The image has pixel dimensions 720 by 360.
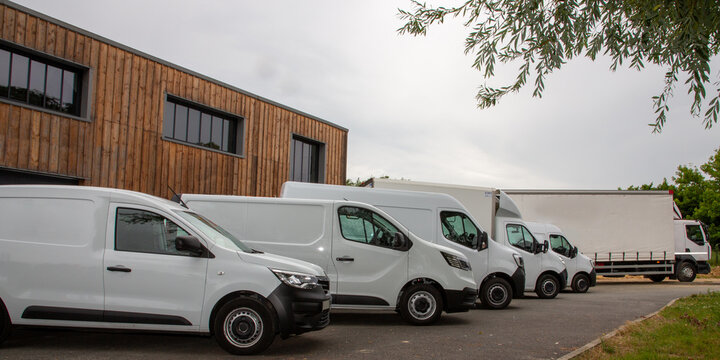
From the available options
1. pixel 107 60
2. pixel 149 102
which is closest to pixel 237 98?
pixel 149 102

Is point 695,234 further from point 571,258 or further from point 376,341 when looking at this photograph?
point 376,341

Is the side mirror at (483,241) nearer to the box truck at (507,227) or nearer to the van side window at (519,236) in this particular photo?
the box truck at (507,227)

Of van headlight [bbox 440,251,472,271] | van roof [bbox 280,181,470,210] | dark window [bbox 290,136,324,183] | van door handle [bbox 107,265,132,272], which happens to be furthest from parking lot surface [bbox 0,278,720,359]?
dark window [bbox 290,136,324,183]

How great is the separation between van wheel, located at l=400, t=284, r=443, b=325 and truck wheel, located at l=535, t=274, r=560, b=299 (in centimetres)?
741

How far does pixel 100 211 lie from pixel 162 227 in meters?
0.73

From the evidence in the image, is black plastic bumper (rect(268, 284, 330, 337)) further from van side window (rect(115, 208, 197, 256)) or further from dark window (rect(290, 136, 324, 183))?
dark window (rect(290, 136, 324, 183))

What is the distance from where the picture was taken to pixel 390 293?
9711 millimetres

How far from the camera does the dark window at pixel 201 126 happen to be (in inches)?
740

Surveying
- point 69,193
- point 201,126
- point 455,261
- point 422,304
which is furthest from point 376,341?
point 201,126

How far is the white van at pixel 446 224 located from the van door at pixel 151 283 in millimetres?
5520

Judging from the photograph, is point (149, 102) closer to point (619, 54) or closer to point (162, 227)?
point (162, 227)

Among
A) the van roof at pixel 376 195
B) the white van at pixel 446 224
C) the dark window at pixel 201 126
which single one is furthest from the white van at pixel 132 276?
the dark window at pixel 201 126

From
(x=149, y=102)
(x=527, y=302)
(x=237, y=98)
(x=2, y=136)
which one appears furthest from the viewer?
(x=237, y=98)

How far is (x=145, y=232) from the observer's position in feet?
23.1
